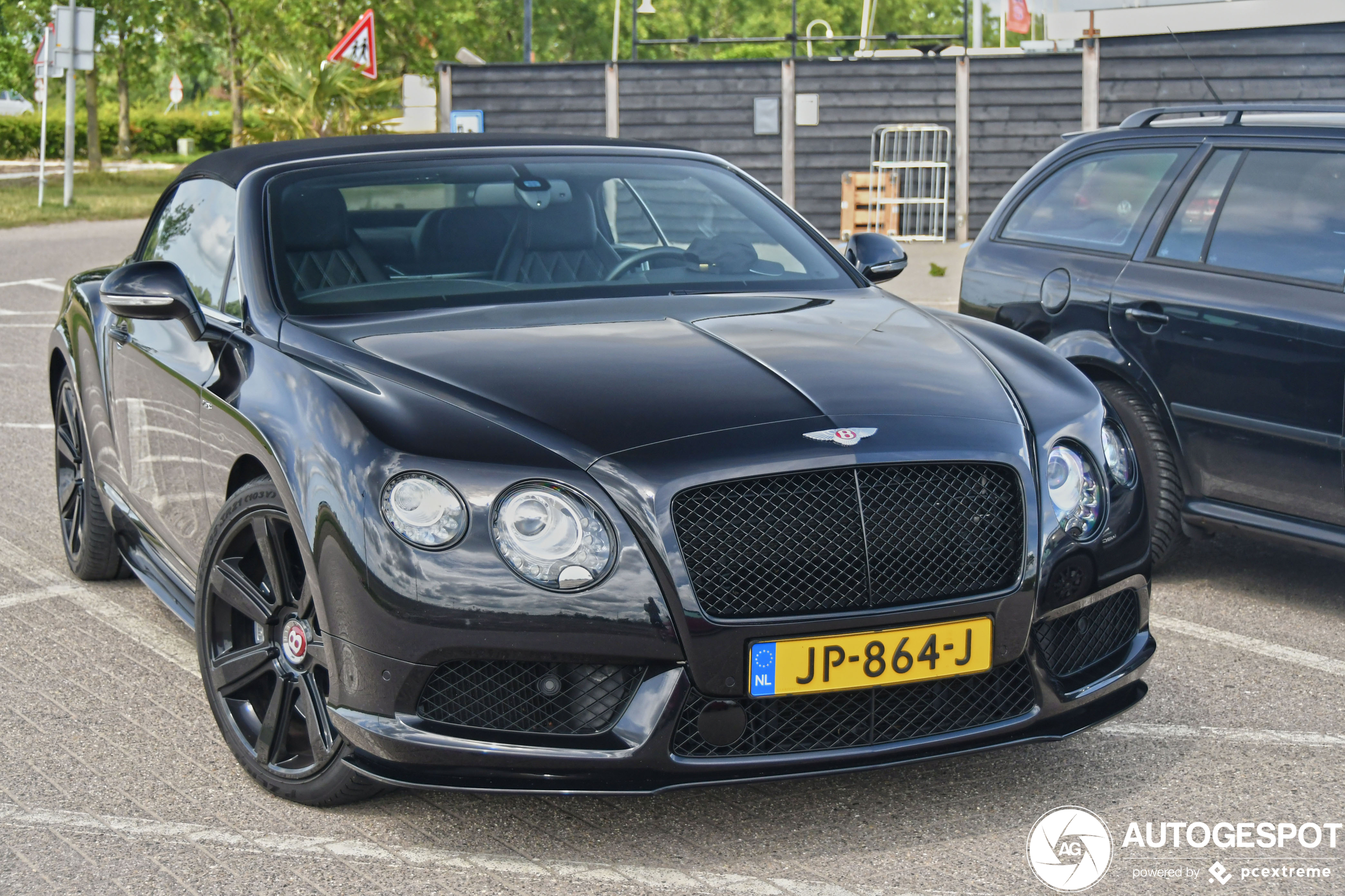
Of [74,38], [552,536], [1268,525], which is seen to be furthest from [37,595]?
[74,38]

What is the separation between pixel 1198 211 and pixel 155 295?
346 centimetres

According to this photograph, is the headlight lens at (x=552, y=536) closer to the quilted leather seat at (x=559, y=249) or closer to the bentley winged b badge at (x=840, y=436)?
the bentley winged b badge at (x=840, y=436)

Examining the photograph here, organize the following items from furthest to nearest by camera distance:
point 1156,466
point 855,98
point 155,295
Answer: point 855,98, point 1156,466, point 155,295

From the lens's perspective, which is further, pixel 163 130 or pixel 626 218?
pixel 163 130

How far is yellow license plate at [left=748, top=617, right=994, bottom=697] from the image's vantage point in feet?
10.1

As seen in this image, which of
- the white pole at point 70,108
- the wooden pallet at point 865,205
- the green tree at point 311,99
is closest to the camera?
the wooden pallet at point 865,205

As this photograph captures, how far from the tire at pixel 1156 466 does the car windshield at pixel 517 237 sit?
1.35 meters

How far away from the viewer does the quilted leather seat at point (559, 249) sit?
431 cm

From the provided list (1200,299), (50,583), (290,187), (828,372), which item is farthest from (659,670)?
(50,583)

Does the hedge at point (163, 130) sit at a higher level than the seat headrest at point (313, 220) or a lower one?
higher

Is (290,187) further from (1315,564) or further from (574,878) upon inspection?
(1315,564)

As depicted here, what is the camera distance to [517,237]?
438cm

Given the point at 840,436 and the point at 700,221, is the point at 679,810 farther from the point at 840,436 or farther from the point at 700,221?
the point at 700,221

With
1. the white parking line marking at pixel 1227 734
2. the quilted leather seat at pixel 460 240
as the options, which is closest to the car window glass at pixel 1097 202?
the white parking line marking at pixel 1227 734
